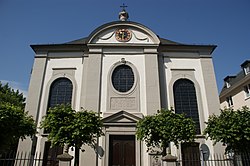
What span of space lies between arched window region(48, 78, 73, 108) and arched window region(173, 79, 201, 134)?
28.7 feet

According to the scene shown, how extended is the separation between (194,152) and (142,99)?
5.49 m

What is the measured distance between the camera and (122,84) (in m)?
17.2

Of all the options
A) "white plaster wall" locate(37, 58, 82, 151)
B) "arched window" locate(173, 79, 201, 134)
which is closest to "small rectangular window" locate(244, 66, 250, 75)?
"arched window" locate(173, 79, 201, 134)

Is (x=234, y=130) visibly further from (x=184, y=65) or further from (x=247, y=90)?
(x=247, y=90)

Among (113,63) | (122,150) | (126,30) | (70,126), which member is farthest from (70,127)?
(126,30)

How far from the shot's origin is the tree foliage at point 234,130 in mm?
11313

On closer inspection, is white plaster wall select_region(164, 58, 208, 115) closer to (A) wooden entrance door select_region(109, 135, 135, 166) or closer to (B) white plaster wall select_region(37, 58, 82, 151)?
(A) wooden entrance door select_region(109, 135, 135, 166)

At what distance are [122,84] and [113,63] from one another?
2.04 metres

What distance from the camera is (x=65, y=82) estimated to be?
17.5 m

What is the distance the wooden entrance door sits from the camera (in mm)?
14550

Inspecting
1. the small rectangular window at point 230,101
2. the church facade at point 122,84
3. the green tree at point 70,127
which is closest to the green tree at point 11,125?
the green tree at point 70,127

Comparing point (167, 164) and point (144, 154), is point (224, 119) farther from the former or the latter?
point (144, 154)

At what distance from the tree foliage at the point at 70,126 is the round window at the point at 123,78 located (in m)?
5.14

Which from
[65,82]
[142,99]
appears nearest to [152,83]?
[142,99]
